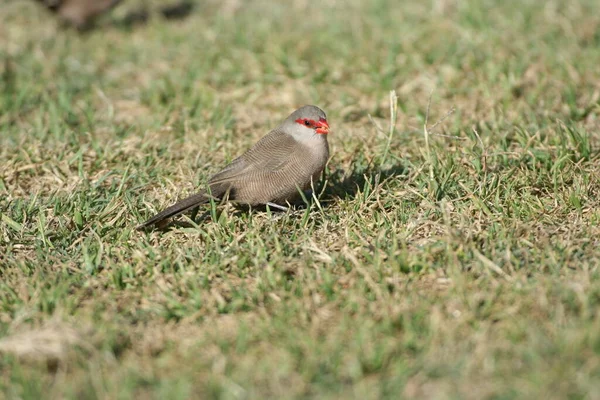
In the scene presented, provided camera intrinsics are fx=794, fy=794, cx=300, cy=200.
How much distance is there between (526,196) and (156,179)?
2311 millimetres

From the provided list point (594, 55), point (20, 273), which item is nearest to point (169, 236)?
point (20, 273)

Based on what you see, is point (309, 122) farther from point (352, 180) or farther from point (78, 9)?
point (78, 9)

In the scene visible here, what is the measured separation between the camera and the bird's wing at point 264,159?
4.61 metres

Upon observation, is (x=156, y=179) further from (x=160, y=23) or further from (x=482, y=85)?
(x=160, y=23)

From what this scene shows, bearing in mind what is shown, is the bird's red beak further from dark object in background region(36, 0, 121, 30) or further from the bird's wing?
dark object in background region(36, 0, 121, 30)

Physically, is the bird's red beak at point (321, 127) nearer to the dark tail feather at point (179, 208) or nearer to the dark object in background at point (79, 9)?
the dark tail feather at point (179, 208)

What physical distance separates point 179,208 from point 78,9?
4.25 meters

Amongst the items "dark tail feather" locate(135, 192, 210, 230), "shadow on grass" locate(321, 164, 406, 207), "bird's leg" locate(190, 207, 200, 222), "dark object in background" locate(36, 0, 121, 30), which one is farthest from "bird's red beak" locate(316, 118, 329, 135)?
"dark object in background" locate(36, 0, 121, 30)

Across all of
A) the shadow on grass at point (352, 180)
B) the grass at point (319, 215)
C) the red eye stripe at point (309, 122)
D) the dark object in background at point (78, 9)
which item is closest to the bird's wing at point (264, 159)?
the red eye stripe at point (309, 122)

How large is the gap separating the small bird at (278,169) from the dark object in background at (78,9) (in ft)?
13.1

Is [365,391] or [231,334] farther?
[231,334]

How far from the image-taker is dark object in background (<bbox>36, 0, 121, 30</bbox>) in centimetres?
791

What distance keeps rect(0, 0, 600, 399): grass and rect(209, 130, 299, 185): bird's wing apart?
255 millimetres

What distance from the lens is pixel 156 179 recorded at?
5148 millimetres
